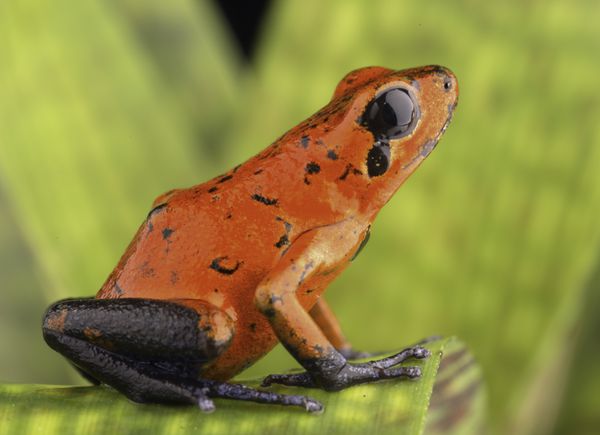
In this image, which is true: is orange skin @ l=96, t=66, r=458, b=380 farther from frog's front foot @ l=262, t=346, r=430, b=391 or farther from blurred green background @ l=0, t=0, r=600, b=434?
blurred green background @ l=0, t=0, r=600, b=434

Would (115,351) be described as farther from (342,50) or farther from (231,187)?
(342,50)

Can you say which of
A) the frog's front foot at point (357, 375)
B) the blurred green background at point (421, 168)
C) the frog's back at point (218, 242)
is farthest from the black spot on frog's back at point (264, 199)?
the blurred green background at point (421, 168)

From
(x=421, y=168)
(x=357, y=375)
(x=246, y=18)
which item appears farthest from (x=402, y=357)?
(x=246, y=18)

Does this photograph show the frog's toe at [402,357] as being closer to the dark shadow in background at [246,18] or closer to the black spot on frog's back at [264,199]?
the black spot on frog's back at [264,199]

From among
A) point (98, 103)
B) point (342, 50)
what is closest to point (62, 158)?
point (98, 103)

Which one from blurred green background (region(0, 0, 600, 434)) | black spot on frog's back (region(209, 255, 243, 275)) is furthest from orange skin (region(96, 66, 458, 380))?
blurred green background (region(0, 0, 600, 434))

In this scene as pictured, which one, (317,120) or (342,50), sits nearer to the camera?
(317,120)

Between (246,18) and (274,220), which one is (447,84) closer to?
(274,220)
